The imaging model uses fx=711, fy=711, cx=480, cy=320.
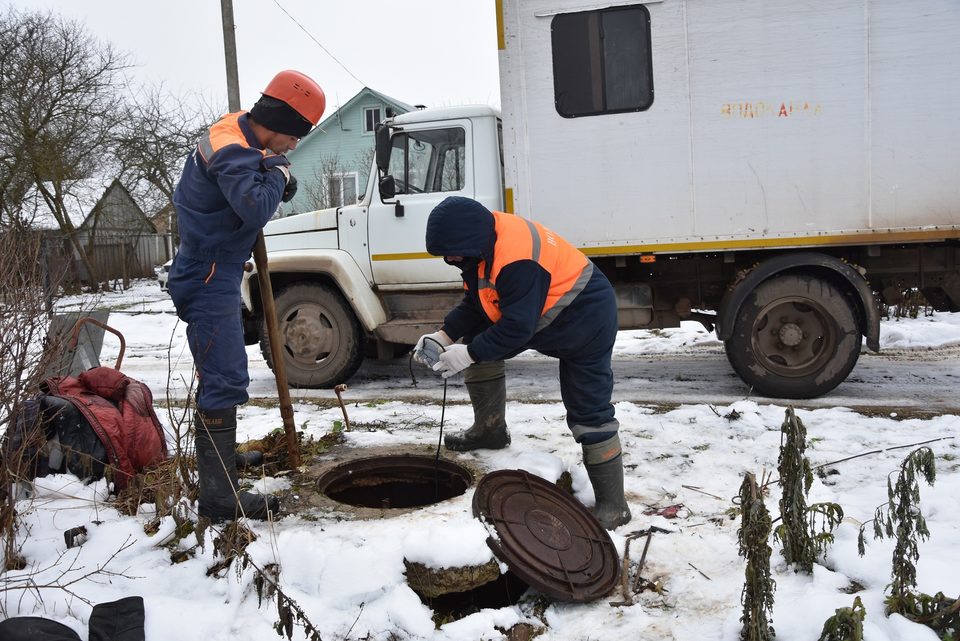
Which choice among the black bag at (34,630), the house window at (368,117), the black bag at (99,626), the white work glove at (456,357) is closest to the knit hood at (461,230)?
the white work glove at (456,357)

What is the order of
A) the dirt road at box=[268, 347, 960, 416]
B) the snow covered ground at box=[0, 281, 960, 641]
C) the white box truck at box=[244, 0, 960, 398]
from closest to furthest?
1. the snow covered ground at box=[0, 281, 960, 641]
2. the white box truck at box=[244, 0, 960, 398]
3. the dirt road at box=[268, 347, 960, 416]

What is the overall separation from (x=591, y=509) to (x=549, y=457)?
1.29ft

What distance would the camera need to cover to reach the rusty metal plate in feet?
8.81

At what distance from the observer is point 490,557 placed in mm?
2713

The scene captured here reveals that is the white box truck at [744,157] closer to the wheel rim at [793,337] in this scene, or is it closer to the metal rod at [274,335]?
the wheel rim at [793,337]

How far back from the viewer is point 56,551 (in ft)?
8.84

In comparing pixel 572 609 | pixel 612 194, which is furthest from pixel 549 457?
pixel 612 194

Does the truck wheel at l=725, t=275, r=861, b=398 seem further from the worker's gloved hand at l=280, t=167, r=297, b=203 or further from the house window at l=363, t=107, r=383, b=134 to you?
the house window at l=363, t=107, r=383, b=134

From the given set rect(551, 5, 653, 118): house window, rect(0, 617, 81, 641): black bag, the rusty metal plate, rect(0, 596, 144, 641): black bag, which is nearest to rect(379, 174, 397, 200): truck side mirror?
rect(551, 5, 653, 118): house window

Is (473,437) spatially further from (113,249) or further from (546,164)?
(113,249)

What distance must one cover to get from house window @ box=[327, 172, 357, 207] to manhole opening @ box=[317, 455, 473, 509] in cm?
1375

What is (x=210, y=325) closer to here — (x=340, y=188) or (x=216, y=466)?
(x=216, y=466)

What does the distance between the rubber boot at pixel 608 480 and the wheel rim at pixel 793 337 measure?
2.83 metres

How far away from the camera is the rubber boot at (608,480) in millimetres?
3250
